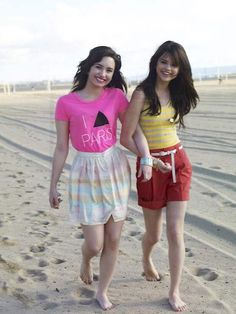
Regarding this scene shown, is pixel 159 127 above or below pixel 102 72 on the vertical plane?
below

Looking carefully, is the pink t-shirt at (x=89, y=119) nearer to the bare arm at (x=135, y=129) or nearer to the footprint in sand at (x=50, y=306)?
the bare arm at (x=135, y=129)

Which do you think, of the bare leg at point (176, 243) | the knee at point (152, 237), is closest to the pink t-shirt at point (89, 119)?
the bare leg at point (176, 243)

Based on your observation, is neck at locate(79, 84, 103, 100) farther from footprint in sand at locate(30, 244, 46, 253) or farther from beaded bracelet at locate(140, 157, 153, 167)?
footprint in sand at locate(30, 244, 46, 253)

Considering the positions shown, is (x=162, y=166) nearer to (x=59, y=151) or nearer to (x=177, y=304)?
(x=59, y=151)

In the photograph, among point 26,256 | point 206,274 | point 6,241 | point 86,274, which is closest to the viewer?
point 86,274

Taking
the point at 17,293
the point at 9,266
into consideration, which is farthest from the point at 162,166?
the point at 9,266

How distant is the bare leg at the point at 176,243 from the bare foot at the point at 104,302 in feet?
1.47

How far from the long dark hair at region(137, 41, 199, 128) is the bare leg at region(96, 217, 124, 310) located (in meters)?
0.86

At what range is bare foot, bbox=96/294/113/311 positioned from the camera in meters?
3.62

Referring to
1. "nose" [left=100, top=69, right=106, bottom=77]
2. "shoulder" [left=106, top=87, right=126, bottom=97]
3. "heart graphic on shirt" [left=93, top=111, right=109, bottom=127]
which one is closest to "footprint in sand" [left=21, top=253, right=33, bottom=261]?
"heart graphic on shirt" [left=93, top=111, right=109, bottom=127]

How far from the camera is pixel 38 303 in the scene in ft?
12.2

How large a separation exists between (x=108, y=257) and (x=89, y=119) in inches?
40.0

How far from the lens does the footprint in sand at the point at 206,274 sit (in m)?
4.05

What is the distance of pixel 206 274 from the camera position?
412 cm
